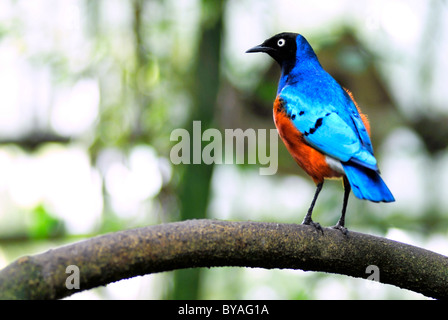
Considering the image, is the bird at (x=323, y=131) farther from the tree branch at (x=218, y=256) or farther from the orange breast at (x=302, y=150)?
the tree branch at (x=218, y=256)

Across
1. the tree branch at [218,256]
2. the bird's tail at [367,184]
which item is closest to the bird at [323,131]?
the bird's tail at [367,184]

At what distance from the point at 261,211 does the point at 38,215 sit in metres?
1.78

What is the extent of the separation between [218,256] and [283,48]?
154 centimetres

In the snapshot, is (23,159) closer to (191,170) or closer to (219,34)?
(191,170)

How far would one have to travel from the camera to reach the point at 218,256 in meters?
1.88

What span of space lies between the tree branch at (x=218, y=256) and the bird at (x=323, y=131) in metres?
0.19

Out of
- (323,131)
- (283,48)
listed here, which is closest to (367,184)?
(323,131)

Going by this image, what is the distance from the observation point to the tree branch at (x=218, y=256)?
1.64 meters

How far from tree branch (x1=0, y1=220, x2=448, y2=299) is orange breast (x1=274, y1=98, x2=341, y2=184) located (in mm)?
408

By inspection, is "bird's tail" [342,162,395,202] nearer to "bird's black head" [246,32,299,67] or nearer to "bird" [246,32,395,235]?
"bird" [246,32,395,235]

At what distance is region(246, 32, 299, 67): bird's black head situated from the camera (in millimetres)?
3029

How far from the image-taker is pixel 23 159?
4371 mm

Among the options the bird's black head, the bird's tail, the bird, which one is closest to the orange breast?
the bird
